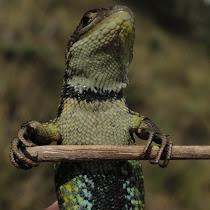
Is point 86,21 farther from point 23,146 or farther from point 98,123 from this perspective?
point 23,146

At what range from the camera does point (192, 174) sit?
6570 millimetres

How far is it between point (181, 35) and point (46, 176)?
500 inches

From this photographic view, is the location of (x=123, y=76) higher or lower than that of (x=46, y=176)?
higher

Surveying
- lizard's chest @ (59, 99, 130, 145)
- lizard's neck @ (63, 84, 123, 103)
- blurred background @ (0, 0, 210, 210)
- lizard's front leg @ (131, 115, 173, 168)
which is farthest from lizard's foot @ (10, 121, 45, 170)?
blurred background @ (0, 0, 210, 210)

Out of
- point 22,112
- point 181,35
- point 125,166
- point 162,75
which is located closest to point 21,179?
point 22,112

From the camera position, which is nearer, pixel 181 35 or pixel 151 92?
pixel 151 92

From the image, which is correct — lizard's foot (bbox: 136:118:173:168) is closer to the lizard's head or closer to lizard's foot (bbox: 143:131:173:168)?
lizard's foot (bbox: 143:131:173:168)

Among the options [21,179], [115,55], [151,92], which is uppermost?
[115,55]

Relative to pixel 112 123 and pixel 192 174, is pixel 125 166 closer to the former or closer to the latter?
pixel 112 123

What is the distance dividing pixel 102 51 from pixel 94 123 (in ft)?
1.48

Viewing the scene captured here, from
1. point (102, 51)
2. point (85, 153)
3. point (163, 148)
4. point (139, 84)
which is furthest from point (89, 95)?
point (139, 84)

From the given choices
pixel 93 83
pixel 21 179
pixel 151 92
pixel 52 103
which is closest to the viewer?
pixel 93 83

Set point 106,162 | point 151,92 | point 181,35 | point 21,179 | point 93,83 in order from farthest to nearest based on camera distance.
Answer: point 181,35 < point 151,92 < point 21,179 < point 93,83 < point 106,162

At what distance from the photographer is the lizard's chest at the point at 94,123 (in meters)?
1.91
